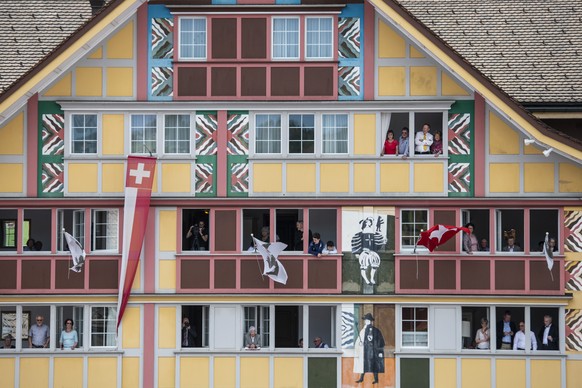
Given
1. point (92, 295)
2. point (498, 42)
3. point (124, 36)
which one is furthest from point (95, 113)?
point (498, 42)

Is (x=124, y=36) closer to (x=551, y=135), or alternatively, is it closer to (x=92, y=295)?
(x=92, y=295)

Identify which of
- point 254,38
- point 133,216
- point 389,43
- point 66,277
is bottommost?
point 66,277

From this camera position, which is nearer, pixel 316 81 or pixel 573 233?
pixel 573 233

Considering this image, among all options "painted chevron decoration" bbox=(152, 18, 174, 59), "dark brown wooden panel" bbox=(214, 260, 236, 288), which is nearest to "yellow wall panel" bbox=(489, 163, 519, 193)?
"dark brown wooden panel" bbox=(214, 260, 236, 288)

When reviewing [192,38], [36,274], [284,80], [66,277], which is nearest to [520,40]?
[284,80]

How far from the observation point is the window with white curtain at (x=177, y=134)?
129 ft

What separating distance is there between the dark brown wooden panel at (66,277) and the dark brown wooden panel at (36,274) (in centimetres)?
24

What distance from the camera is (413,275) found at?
38.7 meters

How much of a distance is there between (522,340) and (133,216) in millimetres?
10693

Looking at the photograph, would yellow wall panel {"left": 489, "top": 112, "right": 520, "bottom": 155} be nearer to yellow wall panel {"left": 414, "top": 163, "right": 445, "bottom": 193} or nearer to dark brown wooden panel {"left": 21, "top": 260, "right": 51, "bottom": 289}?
yellow wall panel {"left": 414, "top": 163, "right": 445, "bottom": 193}

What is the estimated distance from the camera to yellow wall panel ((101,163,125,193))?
3903cm

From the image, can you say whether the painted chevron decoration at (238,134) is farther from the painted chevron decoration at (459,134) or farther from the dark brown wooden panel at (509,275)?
the dark brown wooden panel at (509,275)

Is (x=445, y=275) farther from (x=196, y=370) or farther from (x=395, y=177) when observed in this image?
(x=196, y=370)

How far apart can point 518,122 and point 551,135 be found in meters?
0.90
